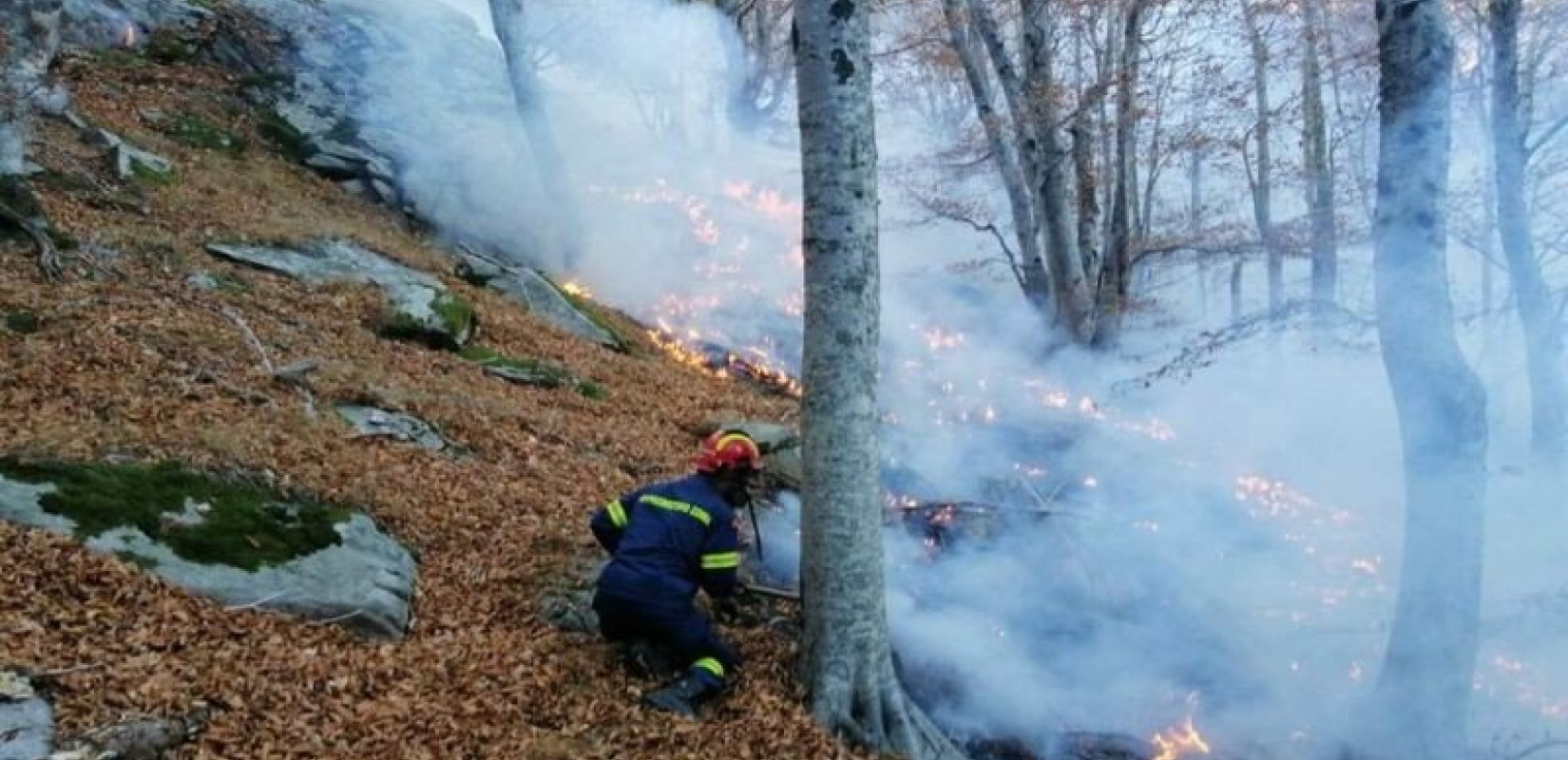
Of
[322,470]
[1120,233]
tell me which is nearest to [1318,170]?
[1120,233]

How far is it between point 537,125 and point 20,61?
742cm

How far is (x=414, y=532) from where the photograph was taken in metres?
6.15

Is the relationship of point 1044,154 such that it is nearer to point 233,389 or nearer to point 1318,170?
point 1318,170

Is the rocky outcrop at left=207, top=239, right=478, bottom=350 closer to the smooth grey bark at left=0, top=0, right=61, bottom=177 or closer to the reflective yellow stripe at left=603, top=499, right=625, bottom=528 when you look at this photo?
the smooth grey bark at left=0, top=0, right=61, bottom=177

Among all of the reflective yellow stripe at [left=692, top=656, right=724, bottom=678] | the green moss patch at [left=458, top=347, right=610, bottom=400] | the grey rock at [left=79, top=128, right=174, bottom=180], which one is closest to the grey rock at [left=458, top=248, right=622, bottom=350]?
the green moss patch at [left=458, top=347, right=610, bottom=400]

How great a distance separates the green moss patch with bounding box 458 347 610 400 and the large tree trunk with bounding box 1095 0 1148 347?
7787 millimetres

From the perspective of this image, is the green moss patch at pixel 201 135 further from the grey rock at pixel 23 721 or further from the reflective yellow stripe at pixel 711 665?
the reflective yellow stripe at pixel 711 665

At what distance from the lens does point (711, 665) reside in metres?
5.08

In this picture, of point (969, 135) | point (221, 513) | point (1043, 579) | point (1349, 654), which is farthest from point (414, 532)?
point (969, 135)

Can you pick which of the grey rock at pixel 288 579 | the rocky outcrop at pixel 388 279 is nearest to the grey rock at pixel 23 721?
the grey rock at pixel 288 579

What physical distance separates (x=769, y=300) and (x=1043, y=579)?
833 cm

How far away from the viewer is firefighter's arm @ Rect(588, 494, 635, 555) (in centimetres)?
550

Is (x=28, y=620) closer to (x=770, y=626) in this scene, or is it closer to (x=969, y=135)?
(x=770, y=626)

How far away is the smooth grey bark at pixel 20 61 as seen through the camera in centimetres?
839
